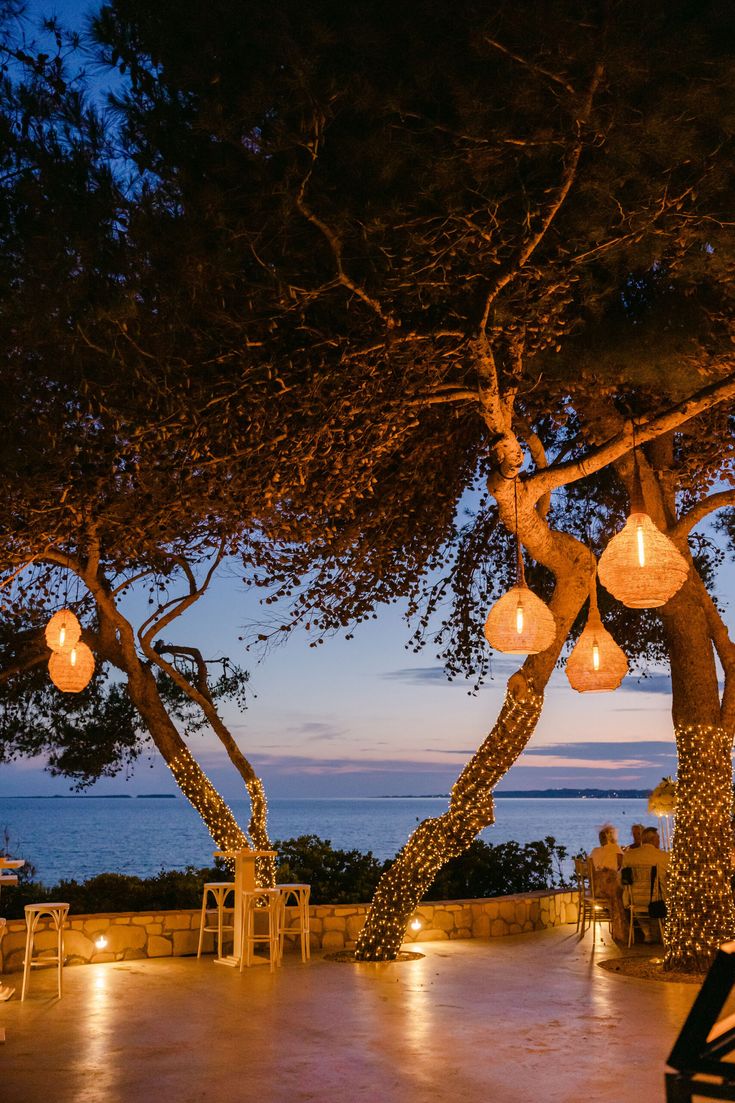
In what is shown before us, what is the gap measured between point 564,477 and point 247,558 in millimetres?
2808

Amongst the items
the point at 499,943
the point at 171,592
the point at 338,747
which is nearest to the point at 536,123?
the point at 171,592

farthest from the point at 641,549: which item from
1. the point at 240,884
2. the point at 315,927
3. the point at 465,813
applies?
the point at 315,927

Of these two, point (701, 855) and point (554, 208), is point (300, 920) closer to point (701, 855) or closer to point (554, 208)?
point (701, 855)

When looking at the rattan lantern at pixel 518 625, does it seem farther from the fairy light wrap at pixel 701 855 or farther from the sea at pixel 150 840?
the sea at pixel 150 840

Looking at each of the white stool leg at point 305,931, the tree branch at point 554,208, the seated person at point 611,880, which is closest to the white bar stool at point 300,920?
the white stool leg at point 305,931

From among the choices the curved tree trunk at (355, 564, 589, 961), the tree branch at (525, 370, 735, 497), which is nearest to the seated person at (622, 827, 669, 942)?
the curved tree trunk at (355, 564, 589, 961)

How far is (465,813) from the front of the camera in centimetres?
843

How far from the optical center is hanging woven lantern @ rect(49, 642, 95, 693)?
7.57 meters

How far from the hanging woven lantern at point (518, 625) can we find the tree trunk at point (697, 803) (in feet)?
5.92

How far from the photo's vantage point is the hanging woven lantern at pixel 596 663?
7531 millimetres

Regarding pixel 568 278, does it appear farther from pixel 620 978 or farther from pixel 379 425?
pixel 620 978

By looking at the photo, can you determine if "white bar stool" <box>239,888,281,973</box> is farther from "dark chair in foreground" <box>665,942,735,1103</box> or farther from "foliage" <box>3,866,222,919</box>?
"dark chair in foreground" <box>665,942,735,1103</box>

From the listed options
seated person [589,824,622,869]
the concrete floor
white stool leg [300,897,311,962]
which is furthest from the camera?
seated person [589,824,622,869]

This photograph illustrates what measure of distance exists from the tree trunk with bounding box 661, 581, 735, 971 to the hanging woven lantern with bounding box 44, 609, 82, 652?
4408mm
